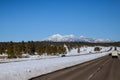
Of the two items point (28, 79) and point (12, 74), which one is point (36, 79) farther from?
point (12, 74)

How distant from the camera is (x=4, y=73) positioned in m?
14.0

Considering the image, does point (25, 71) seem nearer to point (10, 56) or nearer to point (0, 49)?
point (10, 56)

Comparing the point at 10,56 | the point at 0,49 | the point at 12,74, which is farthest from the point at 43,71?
the point at 0,49

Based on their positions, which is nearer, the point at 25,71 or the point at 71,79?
the point at 71,79

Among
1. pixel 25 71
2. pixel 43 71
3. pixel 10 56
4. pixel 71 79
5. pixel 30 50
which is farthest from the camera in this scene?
pixel 30 50

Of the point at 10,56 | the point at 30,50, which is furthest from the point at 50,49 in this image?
the point at 10,56

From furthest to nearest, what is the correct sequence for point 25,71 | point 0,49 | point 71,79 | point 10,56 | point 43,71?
point 0,49, point 10,56, point 43,71, point 25,71, point 71,79

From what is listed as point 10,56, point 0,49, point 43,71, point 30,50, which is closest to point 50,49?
point 30,50

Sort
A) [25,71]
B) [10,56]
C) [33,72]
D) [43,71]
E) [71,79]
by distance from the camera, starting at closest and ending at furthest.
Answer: [71,79] → [25,71] → [33,72] → [43,71] → [10,56]

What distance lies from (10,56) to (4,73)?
333 ft

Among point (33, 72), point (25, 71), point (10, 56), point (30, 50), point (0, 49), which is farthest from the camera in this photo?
point (30, 50)

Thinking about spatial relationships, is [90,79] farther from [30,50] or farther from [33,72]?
[30,50]

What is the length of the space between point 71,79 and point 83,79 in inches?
30.4

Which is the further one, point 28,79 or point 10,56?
point 10,56
